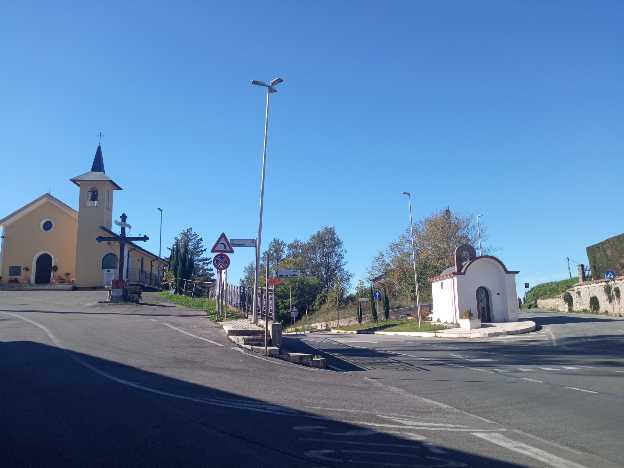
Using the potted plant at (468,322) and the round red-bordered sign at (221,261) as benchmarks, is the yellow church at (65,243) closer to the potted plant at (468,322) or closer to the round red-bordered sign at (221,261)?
the potted plant at (468,322)

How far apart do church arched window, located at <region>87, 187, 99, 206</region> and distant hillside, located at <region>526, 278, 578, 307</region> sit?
46322 millimetres

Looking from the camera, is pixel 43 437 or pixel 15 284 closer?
pixel 43 437

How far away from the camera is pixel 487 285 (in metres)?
37.7

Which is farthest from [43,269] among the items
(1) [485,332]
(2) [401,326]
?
(1) [485,332]

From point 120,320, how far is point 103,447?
49.8ft

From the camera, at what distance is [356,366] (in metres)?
15.1

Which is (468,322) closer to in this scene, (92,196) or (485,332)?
(485,332)

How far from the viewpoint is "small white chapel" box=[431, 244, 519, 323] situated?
36906 millimetres

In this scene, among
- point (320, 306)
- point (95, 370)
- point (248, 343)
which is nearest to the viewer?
point (95, 370)

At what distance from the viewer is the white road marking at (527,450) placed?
232 inches

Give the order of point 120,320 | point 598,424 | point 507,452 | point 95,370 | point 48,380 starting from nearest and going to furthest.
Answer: point 507,452 < point 598,424 < point 48,380 < point 95,370 < point 120,320

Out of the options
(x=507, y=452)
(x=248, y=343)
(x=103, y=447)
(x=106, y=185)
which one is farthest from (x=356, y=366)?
(x=106, y=185)

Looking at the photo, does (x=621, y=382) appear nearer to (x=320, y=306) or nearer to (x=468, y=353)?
(x=468, y=353)

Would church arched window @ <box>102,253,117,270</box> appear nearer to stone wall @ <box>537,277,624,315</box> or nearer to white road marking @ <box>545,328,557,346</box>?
white road marking @ <box>545,328,557,346</box>
